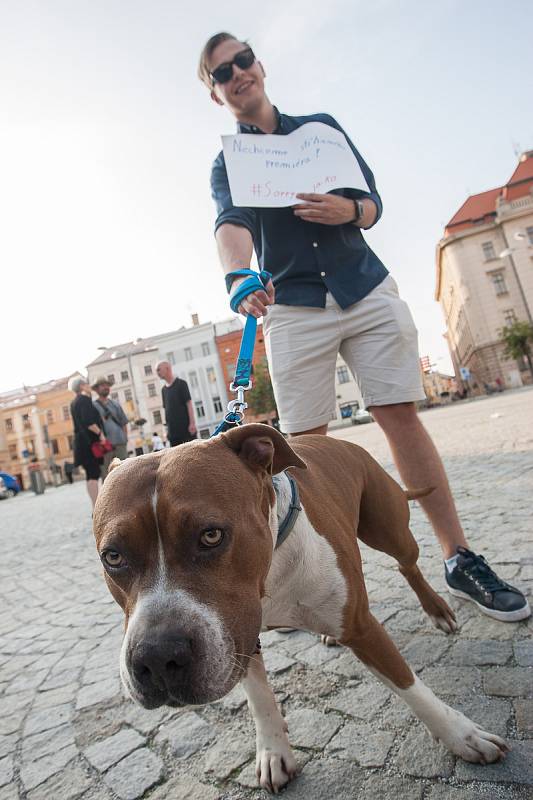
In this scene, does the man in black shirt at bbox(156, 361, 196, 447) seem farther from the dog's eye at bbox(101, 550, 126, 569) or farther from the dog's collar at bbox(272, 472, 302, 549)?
the dog's eye at bbox(101, 550, 126, 569)

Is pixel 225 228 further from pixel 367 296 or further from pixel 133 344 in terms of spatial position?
pixel 133 344

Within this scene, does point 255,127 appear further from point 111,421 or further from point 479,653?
point 111,421

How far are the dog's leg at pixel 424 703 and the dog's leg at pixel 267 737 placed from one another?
354 millimetres

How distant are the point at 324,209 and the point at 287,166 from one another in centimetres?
43

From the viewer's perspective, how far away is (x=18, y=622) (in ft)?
13.1

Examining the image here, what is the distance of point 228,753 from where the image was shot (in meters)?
1.82

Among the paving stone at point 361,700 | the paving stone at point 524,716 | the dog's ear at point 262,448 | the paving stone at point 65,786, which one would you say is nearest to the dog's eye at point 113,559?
the dog's ear at point 262,448

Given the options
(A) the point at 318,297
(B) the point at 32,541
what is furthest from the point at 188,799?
(B) the point at 32,541

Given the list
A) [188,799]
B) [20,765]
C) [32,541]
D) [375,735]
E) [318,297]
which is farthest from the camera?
[32,541]

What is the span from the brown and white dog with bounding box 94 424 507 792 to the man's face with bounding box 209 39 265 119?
7.14ft

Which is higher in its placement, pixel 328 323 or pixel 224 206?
pixel 224 206

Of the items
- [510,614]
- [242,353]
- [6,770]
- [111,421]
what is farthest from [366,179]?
[111,421]

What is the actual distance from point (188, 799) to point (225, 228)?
2486 mm

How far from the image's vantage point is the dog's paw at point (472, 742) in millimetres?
1494
